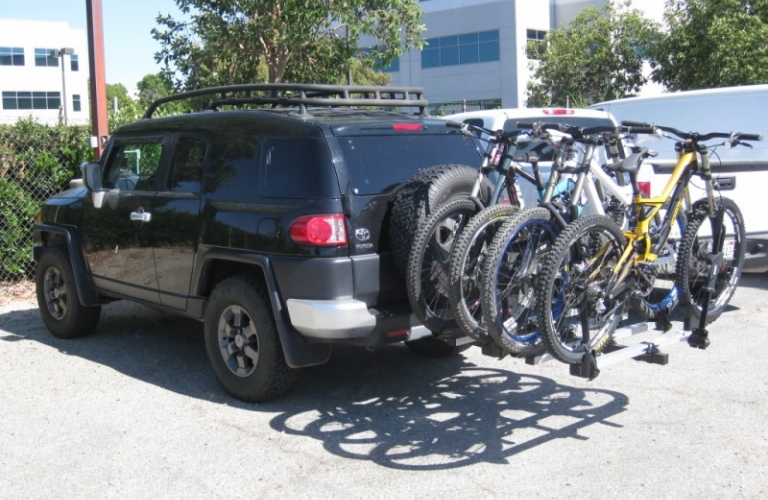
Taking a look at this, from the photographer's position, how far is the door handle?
6.50 m

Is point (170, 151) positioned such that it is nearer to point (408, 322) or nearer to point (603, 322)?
point (408, 322)

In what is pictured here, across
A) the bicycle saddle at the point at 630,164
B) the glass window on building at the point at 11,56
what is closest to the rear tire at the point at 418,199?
the bicycle saddle at the point at 630,164

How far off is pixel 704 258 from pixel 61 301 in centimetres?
539

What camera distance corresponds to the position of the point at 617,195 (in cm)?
554

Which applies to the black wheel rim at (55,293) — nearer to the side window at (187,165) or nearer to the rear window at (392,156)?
the side window at (187,165)

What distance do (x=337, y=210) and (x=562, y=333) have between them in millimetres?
1510

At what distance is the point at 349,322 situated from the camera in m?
5.18

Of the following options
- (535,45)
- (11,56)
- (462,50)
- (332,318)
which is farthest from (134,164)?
(11,56)

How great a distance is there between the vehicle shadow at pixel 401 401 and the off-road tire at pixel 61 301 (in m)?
0.13

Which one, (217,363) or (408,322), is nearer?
(408,322)

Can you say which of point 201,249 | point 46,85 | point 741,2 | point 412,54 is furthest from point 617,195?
point 46,85

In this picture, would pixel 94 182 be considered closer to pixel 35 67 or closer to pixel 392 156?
pixel 392 156

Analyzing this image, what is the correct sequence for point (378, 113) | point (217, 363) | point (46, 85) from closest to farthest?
point (217, 363) → point (378, 113) → point (46, 85)

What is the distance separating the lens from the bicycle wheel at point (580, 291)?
4.64 m
